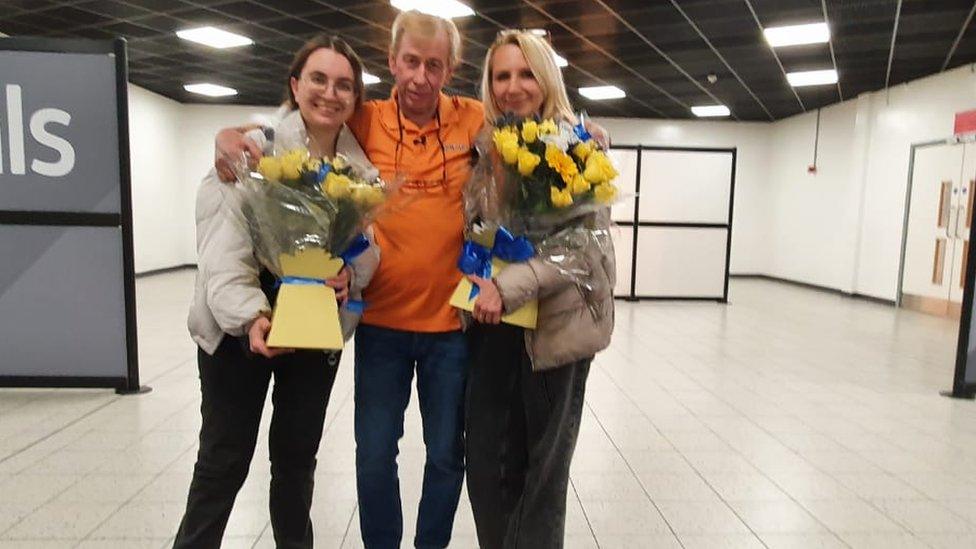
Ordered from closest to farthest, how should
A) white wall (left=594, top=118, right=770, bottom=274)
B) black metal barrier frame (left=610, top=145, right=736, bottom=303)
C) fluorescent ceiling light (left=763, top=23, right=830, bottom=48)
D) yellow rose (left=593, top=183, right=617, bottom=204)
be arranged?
yellow rose (left=593, top=183, right=617, bottom=204), fluorescent ceiling light (left=763, top=23, right=830, bottom=48), black metal barrier frame (left=610, top=145, right=736, bottom=303), white wall (left=594, top=118, right=770, bottom=274)

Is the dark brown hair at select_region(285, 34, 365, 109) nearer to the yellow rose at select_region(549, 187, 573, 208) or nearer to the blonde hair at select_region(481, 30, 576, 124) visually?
the blonde hair at select_region(481, 30, 576, 124)

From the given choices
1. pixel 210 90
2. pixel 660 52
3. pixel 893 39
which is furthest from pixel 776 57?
pixel 210 90

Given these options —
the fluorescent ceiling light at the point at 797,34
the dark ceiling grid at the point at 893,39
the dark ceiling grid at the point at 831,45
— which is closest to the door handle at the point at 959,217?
the dark ceiling grid at the point at 893,39

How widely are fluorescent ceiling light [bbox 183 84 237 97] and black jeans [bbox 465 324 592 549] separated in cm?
1073

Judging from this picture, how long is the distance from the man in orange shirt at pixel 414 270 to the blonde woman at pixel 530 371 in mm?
105

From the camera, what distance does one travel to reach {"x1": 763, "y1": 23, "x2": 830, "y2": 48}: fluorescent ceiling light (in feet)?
22.0

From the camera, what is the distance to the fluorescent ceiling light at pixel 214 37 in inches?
292

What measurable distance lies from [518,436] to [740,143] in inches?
518

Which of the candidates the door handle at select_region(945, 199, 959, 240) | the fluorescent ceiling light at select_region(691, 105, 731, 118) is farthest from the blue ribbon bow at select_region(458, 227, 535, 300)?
the fluorescent ceiling light at select_region(691, 105, 731, 118)

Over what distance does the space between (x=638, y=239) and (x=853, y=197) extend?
429 centimetres

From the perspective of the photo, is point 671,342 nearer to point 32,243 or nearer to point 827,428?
point 827,428

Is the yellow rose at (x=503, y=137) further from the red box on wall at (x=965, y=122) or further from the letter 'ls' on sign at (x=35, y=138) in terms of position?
the red box on wall at (x=965, y=122)

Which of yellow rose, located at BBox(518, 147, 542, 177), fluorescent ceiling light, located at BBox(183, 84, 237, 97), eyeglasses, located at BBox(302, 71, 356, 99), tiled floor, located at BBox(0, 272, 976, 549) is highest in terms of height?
fluorescent ceiling light, located at BBox(183, 84, 237, 97)

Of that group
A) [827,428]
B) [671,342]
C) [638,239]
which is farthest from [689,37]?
[827,428]
